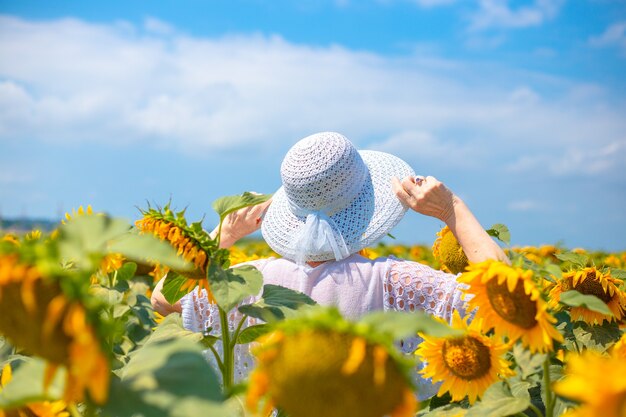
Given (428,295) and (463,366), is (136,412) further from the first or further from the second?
(428,295)

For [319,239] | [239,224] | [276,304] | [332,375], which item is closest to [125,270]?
[239,224]

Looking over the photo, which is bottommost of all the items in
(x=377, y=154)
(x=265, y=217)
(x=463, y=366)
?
(x=463, y=366)

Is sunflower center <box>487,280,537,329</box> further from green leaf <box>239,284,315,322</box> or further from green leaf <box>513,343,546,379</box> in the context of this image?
green leaf <box>239,284,315,322</box>

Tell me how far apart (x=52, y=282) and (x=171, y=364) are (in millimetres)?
199

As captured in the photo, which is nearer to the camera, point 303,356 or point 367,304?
point 303,356

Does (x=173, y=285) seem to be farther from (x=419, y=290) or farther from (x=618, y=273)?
(x=618, y=273)

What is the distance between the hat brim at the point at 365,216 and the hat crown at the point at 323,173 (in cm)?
6

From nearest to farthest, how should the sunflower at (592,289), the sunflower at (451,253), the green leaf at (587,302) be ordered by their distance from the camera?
the green leaf at (587,302), the sunflower at (592,289), the sunflower at (451,253)

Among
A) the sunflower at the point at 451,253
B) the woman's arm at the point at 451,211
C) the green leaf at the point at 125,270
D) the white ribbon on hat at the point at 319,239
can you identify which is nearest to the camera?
the woman's arm at the point at 451,211

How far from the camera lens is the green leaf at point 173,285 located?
6.35 feet

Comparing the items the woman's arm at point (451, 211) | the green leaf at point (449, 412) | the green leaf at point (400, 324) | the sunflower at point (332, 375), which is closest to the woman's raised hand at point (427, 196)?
the woman's arm at point (451, 211)

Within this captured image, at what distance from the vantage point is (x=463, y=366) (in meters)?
1.85

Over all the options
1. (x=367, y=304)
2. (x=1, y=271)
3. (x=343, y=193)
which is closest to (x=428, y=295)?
(x=367, y=304)

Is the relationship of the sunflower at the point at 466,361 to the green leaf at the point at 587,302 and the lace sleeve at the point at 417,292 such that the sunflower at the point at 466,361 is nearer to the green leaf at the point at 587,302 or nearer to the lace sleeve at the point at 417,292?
the green leaf at the point at 587,302
